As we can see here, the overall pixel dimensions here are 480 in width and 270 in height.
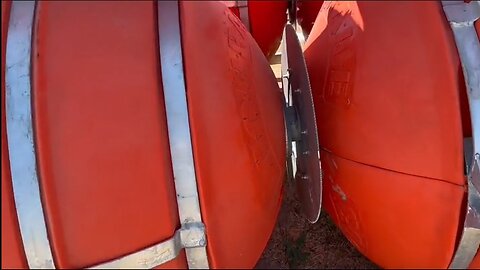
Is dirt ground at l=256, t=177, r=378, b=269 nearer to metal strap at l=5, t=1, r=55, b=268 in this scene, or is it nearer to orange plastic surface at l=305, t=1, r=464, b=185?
orange plastic surface at l=305, t=1, r=464, b=185

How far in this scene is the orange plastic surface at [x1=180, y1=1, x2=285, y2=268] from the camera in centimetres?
118

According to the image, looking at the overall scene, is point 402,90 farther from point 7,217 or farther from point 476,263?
point 7,217

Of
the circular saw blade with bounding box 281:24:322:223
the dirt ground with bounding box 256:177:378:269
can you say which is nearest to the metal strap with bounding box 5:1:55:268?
the circular saw blade with bounding box 281:24:322:223

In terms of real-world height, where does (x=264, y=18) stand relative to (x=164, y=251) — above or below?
above

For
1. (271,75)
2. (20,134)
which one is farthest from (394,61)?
(20,134)

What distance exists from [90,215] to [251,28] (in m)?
1.16

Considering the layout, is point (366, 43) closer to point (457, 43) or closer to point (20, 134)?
point (457, 43)

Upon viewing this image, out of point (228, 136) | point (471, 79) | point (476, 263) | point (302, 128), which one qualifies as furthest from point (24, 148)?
point (476, 263)

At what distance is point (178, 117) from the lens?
3.74ft

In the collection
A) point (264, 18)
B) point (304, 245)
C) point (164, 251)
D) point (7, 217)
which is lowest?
point (304, 245)

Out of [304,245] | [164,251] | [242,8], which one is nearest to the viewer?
[164,251]

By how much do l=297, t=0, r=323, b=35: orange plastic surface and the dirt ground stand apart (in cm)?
61

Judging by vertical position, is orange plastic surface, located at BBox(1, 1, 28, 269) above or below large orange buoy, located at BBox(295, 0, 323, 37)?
below

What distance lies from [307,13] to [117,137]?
123 centimetres
